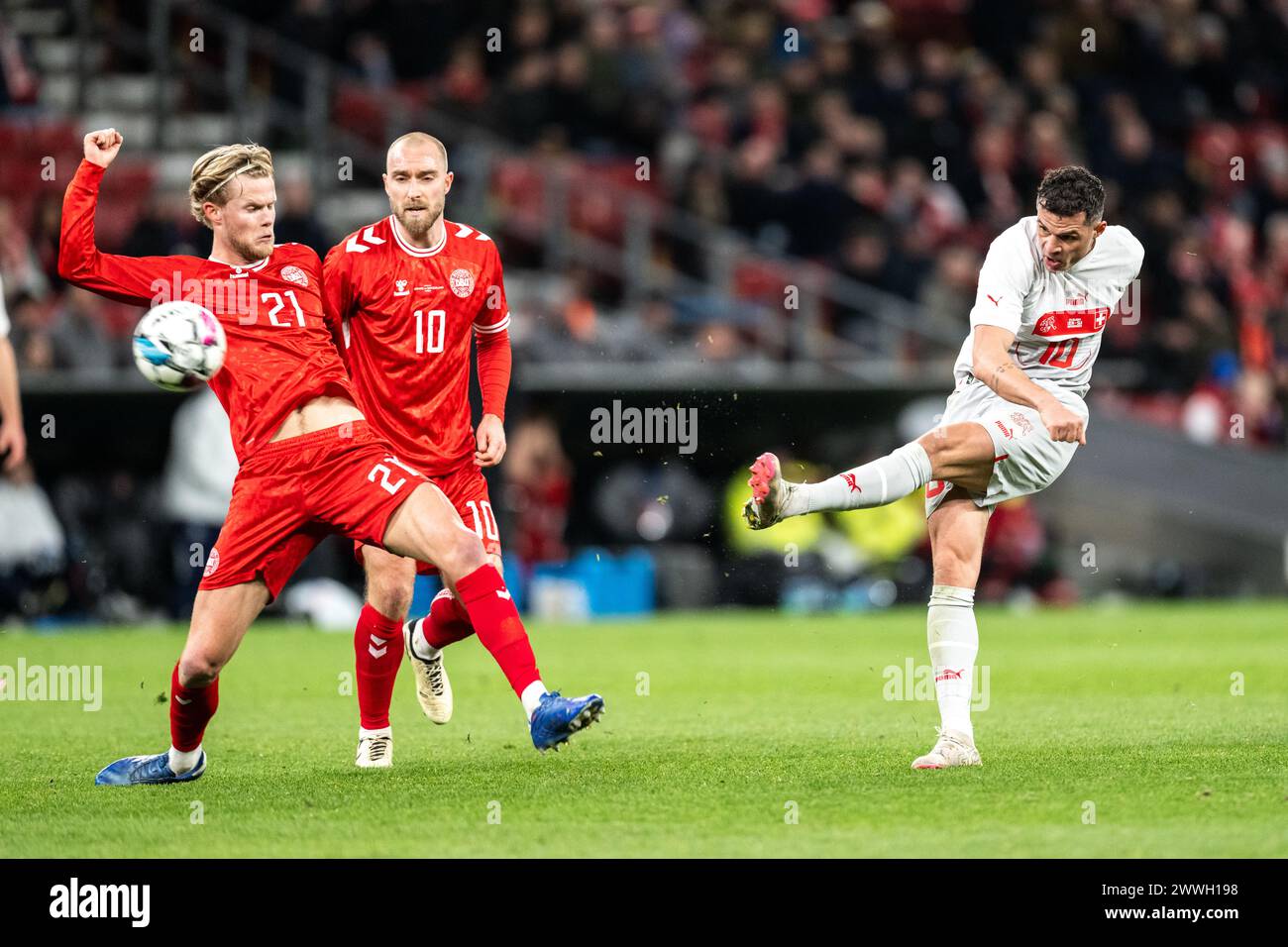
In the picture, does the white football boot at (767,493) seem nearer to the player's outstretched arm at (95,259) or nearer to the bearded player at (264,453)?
the bearded player at (264,453)

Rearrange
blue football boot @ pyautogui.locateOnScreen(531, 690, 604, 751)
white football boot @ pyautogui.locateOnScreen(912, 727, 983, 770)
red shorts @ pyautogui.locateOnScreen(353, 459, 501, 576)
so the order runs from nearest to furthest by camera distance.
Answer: blue football boot @ pyautogui.locateOnScreen(531, 690, 604, 751), white football boot @ pyautogui.locateOnScreen(912, 727, 983, 770), red shorts @ pyautogui.locateOnScreen(353, 459, 501, 576)

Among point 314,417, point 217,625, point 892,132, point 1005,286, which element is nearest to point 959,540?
point 1005,286

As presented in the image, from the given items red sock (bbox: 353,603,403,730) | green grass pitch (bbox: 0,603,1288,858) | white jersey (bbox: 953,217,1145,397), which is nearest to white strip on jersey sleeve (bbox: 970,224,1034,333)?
white jersey (bbox: 953,217,1145,397)

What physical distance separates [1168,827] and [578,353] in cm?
1120

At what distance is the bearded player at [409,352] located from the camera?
6914 mm

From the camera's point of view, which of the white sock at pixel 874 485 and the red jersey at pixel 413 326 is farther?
the red jersey at pixel 413 326

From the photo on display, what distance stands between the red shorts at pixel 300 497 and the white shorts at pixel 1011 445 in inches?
83.6

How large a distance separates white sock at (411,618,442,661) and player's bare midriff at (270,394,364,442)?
159cm

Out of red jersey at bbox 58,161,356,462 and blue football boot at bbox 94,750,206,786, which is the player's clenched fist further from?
blue football boot at bbox 94,750,206,786

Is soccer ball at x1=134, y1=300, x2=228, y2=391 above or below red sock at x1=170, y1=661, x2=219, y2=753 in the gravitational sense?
above

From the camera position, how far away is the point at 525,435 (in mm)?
16234

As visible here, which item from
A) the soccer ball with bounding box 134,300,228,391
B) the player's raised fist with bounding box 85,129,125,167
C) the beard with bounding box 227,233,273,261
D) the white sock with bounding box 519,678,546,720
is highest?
the player's raised fist with bounding box 85,129,125,167

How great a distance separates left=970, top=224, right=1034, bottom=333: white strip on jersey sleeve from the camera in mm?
6582

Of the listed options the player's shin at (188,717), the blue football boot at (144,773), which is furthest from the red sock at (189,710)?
the blue football boot at (144,773)
